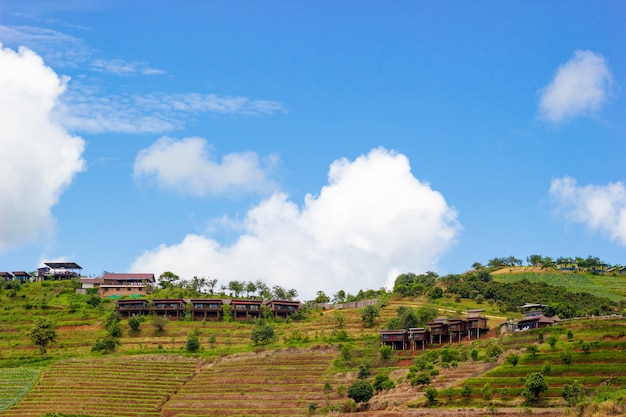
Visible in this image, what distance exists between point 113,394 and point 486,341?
137ft

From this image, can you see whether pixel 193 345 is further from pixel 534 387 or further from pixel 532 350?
pixel 534 387

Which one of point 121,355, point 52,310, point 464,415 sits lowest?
point 464,415

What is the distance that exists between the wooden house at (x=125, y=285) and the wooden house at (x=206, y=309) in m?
16.9

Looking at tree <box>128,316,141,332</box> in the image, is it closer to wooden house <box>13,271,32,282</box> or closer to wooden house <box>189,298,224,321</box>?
wooden house <box>189,298,224,321</box>

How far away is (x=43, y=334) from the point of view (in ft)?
331

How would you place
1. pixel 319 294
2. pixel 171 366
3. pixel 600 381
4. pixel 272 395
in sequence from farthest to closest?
pixel 319 294
pixel 171 366
pixel 272 395
pixel 600 381

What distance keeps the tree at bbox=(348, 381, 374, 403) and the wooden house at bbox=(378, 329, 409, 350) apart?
18.2 m

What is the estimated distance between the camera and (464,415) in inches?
2672

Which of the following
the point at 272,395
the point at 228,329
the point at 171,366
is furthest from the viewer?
the point at 228,329

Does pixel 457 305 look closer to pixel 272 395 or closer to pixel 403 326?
pixel 403 326

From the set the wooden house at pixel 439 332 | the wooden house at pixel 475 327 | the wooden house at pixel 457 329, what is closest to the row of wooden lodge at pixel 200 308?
the wooden house at pixel 439 332

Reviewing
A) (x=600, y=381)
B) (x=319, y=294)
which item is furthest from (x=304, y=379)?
(x=319, y=294)

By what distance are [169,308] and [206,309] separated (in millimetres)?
5520

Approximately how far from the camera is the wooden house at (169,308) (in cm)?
11575
